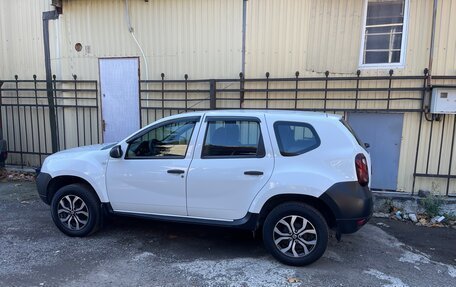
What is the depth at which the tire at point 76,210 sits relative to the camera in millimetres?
4422

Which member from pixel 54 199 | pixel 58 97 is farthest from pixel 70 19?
pixel 54 199

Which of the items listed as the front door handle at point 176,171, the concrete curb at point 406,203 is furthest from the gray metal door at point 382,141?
the front door handle at point 176,171

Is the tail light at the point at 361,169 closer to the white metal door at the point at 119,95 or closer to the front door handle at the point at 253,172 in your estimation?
the front door handle at the point at 253,172

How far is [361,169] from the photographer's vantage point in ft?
11.9

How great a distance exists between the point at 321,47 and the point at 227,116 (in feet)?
9.73

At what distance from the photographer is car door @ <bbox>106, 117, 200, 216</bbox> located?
4.07 m

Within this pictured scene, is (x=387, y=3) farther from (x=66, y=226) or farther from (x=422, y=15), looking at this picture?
(x=66, y=226)

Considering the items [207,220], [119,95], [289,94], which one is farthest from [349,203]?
[119,95]

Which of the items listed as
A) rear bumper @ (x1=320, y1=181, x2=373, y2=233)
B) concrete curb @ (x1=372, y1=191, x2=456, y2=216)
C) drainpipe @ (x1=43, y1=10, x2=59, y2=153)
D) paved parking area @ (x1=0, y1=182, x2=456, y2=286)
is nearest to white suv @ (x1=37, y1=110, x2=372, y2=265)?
rear bumper @ (x1=320, y1=181, x2=373, y2=233)

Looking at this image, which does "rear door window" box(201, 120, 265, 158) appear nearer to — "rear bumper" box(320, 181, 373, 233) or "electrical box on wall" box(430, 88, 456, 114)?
"rear bumper" box(320, 181, 373, 233)

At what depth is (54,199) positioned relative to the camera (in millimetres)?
4535

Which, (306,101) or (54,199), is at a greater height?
(306,101)

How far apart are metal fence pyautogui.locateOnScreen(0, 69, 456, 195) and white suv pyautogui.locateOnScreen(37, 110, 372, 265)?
2.42 meters

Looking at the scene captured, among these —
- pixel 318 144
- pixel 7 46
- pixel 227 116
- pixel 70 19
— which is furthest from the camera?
pixel 7 46
